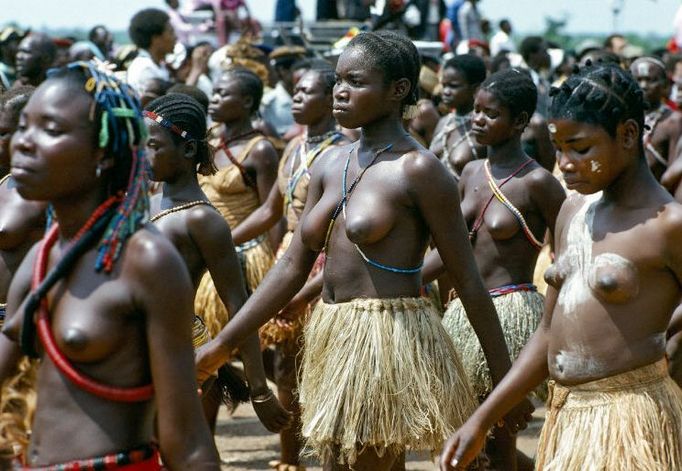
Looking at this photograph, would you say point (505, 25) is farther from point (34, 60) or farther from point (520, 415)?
point (520, 415)

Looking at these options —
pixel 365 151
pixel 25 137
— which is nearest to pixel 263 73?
pixel 365 151

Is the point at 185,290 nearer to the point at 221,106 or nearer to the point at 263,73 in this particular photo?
the point at 221,106

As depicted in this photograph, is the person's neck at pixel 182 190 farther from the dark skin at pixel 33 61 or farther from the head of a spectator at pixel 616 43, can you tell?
the head of a spectator at pixel 616 43

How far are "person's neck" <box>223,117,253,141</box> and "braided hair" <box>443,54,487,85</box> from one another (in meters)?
1.71

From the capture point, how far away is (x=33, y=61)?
1027 centimetres

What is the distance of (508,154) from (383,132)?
1.47 m

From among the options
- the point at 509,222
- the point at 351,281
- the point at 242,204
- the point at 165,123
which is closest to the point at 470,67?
the point at 242,204

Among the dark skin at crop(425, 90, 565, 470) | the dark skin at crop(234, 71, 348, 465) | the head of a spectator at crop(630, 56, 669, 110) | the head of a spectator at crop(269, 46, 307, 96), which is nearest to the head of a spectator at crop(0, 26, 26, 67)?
the head of a spectator at crop(269, 46, 307, 96)

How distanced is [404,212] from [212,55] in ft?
29.8

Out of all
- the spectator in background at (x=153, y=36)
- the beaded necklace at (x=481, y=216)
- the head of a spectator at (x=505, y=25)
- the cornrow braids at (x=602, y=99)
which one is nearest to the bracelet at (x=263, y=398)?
the cornrow braids at (x=602, y=99)

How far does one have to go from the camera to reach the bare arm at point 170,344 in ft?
9.62

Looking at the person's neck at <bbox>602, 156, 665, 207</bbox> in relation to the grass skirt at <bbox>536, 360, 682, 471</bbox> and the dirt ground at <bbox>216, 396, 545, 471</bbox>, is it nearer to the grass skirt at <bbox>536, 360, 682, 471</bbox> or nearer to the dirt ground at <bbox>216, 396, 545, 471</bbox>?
the grass skirt at <bbox>536, 360, 682, 471</bbox>

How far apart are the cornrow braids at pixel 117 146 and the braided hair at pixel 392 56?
5.69 ft

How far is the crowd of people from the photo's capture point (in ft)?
9.82
